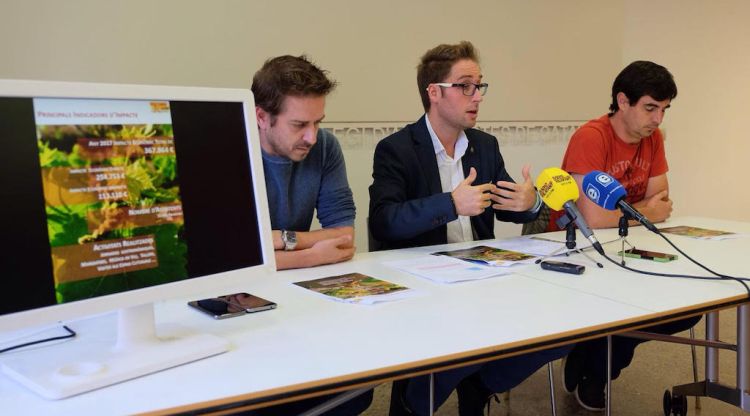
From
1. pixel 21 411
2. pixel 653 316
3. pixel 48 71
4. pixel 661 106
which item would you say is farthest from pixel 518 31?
pixel 21 411

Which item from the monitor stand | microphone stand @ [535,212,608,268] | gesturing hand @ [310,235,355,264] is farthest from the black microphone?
the monitor stand

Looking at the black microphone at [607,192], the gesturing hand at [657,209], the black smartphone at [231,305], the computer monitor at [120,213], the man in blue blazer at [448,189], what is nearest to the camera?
the computer monitor at [120,213]

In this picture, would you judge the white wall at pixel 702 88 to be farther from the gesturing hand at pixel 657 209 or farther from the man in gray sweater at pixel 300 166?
the man in gray sweater at pixel 300 166

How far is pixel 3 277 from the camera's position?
2.97 ft

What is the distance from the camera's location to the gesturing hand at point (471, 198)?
1937 millimetres

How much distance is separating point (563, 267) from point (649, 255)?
14.0 inches

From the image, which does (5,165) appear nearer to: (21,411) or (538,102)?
(21,411)

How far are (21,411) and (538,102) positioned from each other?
3645mm

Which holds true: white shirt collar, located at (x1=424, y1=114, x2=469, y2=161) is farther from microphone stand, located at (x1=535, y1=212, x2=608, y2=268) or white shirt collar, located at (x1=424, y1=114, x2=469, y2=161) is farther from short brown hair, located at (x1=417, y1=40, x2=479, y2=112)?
microphone stand, located at (x1=535, y1=212, x2=608, y2=268)

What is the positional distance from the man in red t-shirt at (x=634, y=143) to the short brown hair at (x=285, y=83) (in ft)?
3.88

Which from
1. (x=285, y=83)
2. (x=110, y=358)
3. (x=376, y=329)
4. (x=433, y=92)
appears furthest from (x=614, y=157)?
(x=110, y=358)

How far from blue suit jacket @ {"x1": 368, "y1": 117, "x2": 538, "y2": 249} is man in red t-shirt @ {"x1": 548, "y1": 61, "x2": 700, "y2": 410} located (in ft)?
1.17

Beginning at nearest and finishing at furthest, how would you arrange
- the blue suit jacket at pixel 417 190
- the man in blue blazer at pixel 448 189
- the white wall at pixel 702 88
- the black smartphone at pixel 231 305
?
the black smartphone at pixel 231 305 < the man in blue blazer at pixel 448 189 < the blue suit jacket at pixel 417 190 < the white wall at pixel 702 88

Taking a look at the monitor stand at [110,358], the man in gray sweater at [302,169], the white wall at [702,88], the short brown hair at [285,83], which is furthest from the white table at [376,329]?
the white wall at [702,88]
